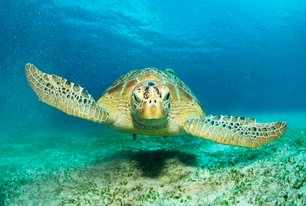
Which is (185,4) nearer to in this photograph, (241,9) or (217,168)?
(241,9)

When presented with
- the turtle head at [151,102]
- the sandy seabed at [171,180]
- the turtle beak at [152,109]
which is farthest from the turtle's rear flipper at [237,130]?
the turtle beak at [152,109]

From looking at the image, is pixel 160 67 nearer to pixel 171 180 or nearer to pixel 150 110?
pixel 171 180

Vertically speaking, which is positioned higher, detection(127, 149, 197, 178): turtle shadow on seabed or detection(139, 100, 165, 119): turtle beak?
detection(139, 100, 165, 119): turtle beak

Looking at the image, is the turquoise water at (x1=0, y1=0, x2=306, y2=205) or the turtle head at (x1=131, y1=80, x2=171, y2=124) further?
the turquoise water at (x1=0, y1=0, x2=306, y2=205)

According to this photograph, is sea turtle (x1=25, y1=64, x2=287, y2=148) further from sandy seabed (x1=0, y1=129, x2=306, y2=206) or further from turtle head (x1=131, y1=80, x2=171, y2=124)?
sandy seabed (x1=0, y1=129, x2=306, y2=206)

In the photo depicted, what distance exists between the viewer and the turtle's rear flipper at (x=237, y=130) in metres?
5.36

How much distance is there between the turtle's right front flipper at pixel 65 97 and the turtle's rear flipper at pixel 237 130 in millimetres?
2018

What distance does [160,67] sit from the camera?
62031 mm

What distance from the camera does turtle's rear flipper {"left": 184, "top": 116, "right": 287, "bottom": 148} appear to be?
17.6 feet

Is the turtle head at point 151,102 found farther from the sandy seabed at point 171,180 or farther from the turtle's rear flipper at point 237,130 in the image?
the sandy seabed at point 171,180

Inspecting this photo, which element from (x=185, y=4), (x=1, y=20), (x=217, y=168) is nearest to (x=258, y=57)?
(x=185, y=4)

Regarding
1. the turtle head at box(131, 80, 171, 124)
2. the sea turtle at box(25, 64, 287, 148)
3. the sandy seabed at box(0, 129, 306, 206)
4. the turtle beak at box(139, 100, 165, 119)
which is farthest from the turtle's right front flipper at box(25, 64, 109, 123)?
the sandy seabed at box(0, 129, 306, 206)

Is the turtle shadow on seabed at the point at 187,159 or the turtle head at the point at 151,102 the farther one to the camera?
the turtle shadow on seabed at the point at 187,159

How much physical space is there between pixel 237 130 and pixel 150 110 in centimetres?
188
